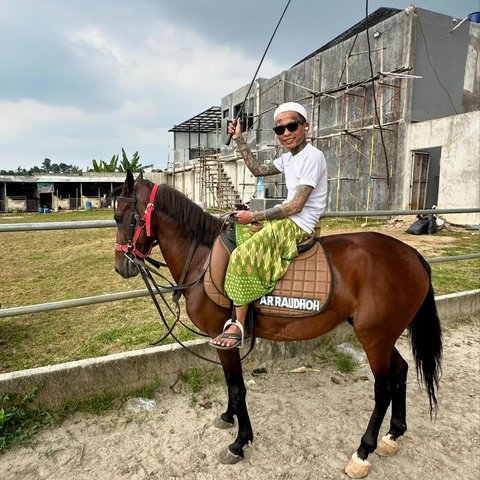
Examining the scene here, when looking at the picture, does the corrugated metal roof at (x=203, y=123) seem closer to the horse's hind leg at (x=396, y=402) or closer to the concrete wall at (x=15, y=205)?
the concrete wall at (x=15, y=205)

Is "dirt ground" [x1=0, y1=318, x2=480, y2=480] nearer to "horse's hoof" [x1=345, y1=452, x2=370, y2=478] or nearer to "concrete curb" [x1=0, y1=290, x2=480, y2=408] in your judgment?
"horse's hoof" [x1=345, y1=452, x2=370, y2=478]

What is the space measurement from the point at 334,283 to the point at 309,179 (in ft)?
2.30

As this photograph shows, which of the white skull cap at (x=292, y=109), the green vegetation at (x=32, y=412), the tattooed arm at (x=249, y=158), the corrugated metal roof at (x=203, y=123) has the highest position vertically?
the corrugated metal roof at (x=203, y=123)

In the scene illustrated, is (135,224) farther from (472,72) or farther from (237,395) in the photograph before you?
(472,72)

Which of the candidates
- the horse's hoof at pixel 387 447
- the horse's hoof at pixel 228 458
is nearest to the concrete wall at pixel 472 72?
the horse's hoof at pixel 387 447

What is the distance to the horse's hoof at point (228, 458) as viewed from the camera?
236cm

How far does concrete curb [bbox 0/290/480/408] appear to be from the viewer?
2.73 metres

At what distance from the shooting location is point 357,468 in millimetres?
2289

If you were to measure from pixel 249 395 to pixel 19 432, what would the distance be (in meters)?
1.72

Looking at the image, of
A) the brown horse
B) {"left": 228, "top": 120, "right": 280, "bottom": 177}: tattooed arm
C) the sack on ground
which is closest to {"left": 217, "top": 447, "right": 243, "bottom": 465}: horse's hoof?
the brown horse

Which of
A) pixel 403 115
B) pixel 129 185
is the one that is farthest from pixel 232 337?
pixel 403 115

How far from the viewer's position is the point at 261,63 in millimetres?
3287

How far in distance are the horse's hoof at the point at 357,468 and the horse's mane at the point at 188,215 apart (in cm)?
169

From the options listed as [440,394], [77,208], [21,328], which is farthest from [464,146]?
[77,208]
